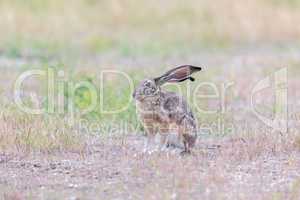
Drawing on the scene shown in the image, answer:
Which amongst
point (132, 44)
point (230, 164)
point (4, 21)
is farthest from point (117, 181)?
point (4, 21)

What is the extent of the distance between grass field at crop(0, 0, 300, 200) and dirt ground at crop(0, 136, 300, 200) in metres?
0.01

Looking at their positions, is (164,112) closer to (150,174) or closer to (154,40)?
(150,174)

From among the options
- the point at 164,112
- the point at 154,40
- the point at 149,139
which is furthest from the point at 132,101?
the point at 154,40

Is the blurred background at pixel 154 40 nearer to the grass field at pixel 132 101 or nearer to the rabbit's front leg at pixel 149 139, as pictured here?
the grass field at pixel 132 101

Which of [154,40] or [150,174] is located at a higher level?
[154,40]

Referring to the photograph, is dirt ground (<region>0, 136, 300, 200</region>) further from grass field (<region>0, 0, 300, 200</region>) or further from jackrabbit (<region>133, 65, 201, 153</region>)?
jackrabbit (<region>133, 65, 201, 153</region>)

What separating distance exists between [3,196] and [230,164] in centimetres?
186

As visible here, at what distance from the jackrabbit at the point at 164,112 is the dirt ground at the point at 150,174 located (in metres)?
0.16

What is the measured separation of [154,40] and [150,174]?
9.08m

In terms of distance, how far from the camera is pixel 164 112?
24.5 feet

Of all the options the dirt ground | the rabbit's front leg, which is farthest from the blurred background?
the dirt ground

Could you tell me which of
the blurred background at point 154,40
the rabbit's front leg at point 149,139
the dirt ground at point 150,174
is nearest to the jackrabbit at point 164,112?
the rabbit's front leg at point 149,139

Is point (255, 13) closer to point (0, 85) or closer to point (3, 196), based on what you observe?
point (0, 85)

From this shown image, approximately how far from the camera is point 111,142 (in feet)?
26.7
